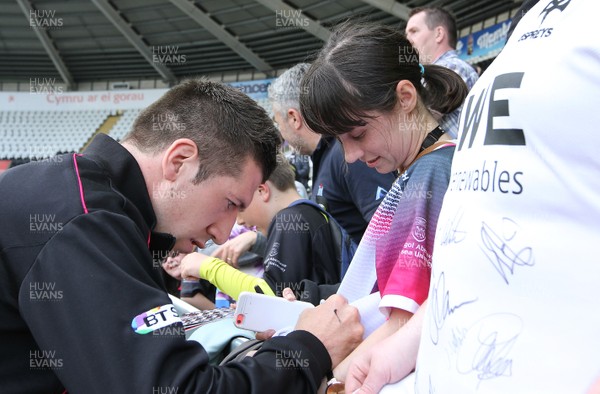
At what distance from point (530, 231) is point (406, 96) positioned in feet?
3.53

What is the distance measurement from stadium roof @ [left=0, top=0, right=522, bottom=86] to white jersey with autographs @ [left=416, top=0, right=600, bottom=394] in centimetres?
1682

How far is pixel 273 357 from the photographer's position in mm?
1434

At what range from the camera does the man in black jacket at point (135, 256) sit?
1.26 metres

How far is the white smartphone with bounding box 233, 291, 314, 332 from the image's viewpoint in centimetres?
175

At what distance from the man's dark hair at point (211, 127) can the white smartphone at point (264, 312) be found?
0.40 meters

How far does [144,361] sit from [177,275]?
6.17 feet

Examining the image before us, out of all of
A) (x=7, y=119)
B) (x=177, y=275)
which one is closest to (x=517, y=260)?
(x=177, y=275)
